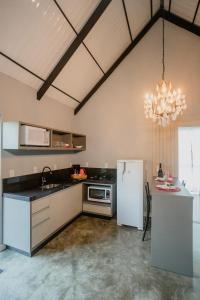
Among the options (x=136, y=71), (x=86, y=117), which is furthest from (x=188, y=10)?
(x=86, y=117)

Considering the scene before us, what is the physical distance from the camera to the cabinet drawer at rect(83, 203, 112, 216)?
3.84 meters

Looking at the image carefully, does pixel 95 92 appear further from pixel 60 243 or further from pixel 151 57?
pixel 60 243

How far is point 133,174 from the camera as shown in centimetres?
348

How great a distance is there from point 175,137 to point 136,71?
70.2 inches

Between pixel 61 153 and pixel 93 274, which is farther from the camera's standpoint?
pixel 61 153

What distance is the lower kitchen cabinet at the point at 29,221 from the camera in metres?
2.52

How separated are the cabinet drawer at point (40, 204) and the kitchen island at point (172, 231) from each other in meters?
1.66

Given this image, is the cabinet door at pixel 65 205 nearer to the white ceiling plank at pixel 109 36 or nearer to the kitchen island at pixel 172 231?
the kitchen island at pixel 172 231

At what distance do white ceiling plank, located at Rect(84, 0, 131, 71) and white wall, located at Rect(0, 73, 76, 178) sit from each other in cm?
140

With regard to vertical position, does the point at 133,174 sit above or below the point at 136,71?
below

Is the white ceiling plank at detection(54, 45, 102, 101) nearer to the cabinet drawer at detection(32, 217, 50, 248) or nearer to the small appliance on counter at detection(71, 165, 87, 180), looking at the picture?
the small appliance on counter at detection(71, 165, 87, 180)

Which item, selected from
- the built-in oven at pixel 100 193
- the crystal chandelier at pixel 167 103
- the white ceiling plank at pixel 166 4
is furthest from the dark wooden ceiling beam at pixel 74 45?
the built-in oven at pixel 100 193

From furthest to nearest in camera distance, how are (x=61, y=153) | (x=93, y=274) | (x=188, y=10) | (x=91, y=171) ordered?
(x=91, y=171) < (x=61, y=153) < (x=188, y=10) < (x=93, y=274)

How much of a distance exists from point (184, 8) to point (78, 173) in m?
4.08
